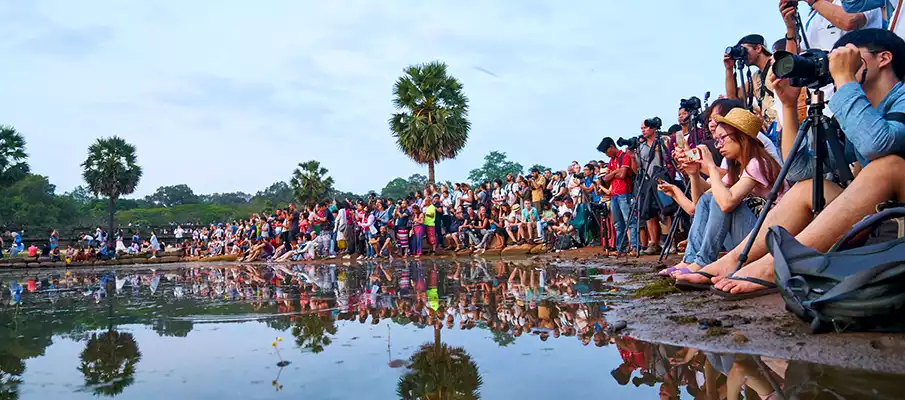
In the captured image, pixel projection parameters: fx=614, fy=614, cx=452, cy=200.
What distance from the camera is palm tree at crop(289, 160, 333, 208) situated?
3700 cm

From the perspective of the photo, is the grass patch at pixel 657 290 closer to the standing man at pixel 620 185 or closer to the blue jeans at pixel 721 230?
the blue jeans at pixel 721 230

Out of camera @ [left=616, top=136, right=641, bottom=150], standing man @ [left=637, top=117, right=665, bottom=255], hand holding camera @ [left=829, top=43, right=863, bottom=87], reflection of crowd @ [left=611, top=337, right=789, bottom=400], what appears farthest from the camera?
camera @ [left=616, top=136, right=641, bottom=150]

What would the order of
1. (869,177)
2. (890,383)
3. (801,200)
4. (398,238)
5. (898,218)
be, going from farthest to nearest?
(398,238)
(801,200)
(869,177)
(898,218)
(890,383)

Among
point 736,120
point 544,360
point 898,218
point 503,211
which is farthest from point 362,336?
point 503,211

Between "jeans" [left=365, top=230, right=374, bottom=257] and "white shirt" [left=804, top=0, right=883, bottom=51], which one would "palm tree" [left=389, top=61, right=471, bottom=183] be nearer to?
"jeans" [left=365, top=230, right=374, bottom=257]

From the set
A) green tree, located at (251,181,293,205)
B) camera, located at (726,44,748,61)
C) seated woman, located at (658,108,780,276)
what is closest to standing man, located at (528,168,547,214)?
seated woman, located at (658,108,780,276)

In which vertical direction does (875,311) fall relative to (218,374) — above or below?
above

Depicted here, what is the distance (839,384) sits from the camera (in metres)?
1.65

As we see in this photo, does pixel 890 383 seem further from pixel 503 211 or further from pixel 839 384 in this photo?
pixel 503 211

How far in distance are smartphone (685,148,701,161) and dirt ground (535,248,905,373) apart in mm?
1196

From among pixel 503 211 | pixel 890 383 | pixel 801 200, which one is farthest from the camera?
pixel 503 211

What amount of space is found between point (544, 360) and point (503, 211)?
11.7 m

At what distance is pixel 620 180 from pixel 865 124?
19.8 feet

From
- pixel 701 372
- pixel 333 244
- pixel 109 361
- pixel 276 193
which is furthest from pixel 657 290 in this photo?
pixel 276 193
